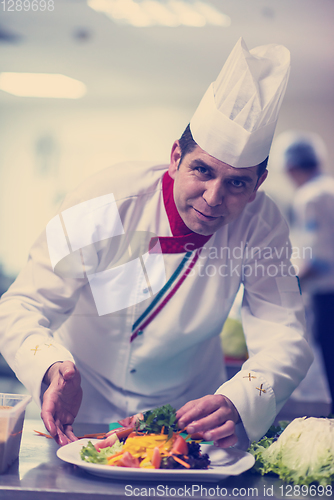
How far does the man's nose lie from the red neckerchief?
166 mm

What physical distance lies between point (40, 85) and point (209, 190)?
105 cm

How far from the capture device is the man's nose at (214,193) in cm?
115

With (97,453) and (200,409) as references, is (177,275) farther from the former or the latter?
(97,453)

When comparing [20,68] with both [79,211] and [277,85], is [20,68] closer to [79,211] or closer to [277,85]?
[79,211]

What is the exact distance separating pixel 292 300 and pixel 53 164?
3.44ft

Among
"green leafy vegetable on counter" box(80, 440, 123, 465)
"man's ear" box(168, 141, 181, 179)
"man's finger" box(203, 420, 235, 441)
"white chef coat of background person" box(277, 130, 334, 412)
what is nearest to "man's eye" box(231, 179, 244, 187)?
"man's ear" box(168, 141, 181, 179)

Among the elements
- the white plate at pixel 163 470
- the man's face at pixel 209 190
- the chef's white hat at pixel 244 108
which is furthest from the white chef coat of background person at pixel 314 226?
the white plate at pixel 163 470

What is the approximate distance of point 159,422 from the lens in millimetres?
911

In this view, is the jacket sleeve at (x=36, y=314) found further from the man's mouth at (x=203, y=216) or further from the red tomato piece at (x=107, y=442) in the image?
the man's mouth at (x=203, y=216)

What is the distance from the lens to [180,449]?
0.86 m

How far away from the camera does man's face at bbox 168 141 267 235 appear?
1170 mm

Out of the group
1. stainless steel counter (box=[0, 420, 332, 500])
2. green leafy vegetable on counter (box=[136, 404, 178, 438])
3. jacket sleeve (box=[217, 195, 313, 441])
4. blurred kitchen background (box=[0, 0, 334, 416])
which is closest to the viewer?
stainless steel counter (box=[0, 420, 332, 500])

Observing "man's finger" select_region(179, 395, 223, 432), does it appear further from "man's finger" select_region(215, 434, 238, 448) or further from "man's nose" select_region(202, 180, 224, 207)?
"man's nose" select_region(202, 180, 224, 207)

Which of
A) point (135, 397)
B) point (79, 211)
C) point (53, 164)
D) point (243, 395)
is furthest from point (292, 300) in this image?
point (53, 164)
